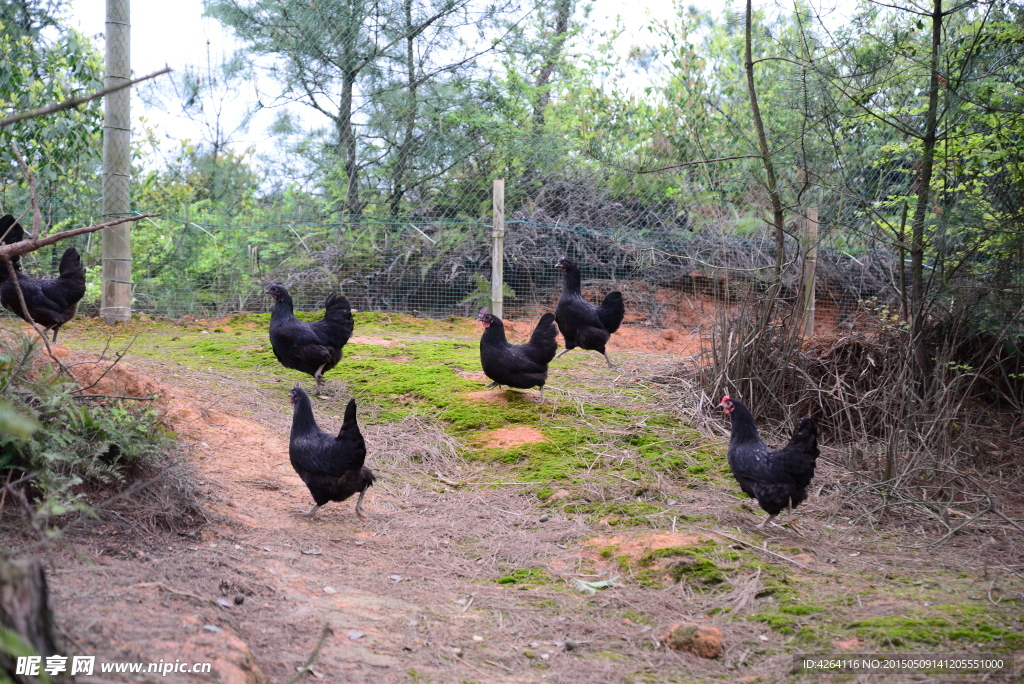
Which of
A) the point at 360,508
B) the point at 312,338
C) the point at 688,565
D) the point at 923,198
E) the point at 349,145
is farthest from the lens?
the point at 349,145

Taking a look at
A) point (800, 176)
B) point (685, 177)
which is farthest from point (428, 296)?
point (800, 176)

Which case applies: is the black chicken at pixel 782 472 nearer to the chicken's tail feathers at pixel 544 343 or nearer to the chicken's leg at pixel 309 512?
the chicken's tail feathers at pixel 544 343

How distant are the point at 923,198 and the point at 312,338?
5.66 m

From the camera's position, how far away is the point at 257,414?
6668 millimetres

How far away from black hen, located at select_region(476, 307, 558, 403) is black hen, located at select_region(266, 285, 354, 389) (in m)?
1.51

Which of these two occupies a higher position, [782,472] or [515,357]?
[515,357]

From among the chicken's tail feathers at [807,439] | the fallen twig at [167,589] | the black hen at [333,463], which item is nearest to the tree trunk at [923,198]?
the chicken's tail feathers at [807,439]

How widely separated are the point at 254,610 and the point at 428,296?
29.2ft

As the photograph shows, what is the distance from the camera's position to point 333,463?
4.93m

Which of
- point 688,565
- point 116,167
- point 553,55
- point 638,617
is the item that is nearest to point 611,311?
point 688,565

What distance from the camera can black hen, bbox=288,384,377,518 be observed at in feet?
16.2

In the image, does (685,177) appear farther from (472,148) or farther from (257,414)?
(257,414)

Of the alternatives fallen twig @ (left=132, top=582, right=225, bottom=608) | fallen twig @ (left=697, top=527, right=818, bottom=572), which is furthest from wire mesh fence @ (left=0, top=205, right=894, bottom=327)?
fallen twig @ (left=132, top=582, right=225, bottom=608)

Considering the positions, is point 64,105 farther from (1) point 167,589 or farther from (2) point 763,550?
(2) point 763,550
